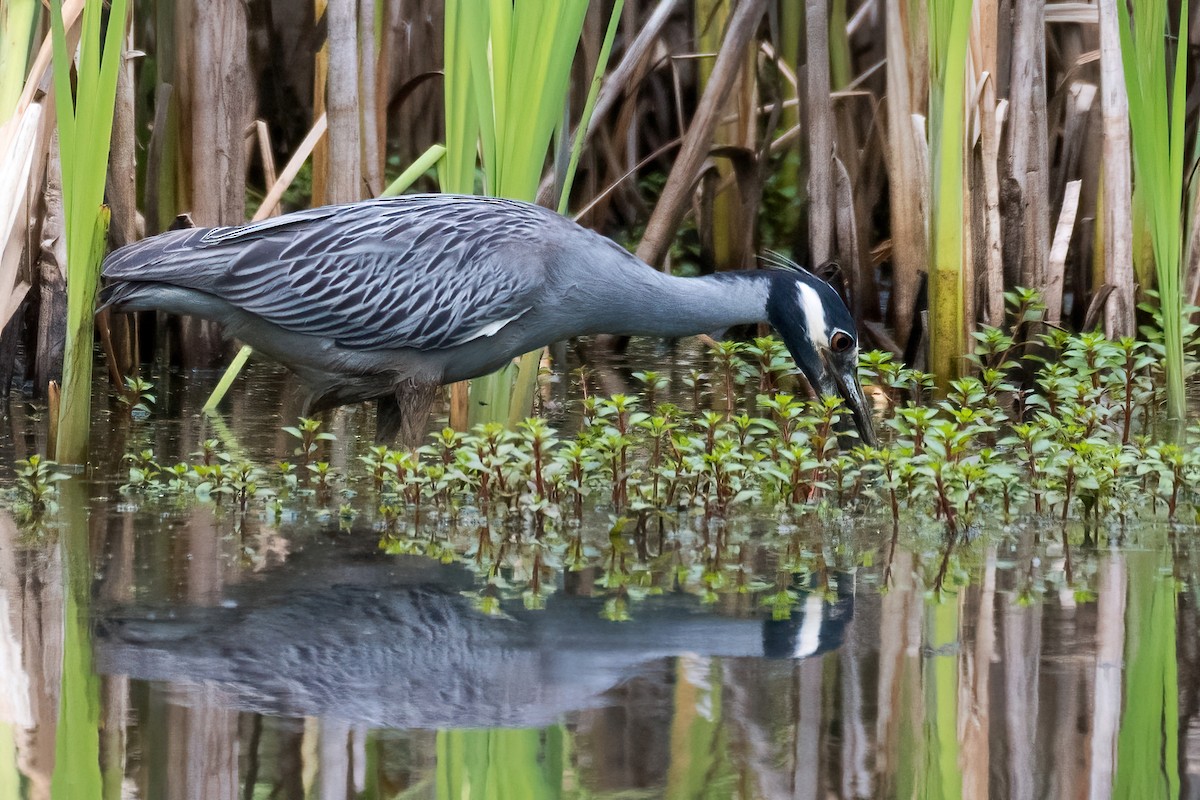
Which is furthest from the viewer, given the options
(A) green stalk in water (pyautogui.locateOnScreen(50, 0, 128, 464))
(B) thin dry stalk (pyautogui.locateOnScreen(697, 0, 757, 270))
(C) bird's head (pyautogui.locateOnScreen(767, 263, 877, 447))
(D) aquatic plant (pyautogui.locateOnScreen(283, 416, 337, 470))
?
(B) thin dry stalk (pyautogui.locateOnScreen(697, 0, 757, 270))

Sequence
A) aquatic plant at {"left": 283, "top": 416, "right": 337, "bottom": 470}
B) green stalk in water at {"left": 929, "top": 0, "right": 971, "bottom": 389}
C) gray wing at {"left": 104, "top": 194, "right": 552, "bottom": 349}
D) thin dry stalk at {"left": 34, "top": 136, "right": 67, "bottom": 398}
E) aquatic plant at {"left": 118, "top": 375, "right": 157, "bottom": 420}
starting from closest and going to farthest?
aquatic plant at {"left": 283, "top": 416, "right": 337, "bottom": 470} → gray wing at {"left": 104, "top": 194, "right": 552, "bottom": 349} → green stalk in water at {"left": 929, "top": 0, "right": 971, "bottom": 389} → thin dry stalk at {"left": 34, "top": 136, "right": 67, "bottom": 398} → aquatic plant at {"left": 118, "top": 375, "right": 157, "bottom": 420}

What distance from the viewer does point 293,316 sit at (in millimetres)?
5410

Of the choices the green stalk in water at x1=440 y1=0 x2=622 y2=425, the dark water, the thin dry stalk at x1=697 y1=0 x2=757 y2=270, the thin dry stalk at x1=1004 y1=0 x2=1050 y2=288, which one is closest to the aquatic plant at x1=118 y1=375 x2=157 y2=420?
the green stalk in water at x1=440 y1=0 x2=622 y2=425

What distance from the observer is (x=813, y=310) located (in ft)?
18.3

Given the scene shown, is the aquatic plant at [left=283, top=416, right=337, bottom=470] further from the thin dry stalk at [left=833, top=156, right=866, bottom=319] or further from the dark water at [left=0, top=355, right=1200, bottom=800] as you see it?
the thin dry stalk at [left=833, top=156, right=866, bottom=319]

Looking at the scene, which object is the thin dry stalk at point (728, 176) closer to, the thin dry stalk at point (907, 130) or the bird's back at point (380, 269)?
the thin dry stalk at point (907, 130)

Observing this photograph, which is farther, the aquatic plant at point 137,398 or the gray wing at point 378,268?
the aquatic plant at point 137,398

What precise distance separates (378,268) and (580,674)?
7.82 feet

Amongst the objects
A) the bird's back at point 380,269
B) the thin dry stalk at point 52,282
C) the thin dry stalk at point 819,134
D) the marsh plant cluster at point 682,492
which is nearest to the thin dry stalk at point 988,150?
the thin dry stalk at point 819,134

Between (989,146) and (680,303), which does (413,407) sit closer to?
(680,303)

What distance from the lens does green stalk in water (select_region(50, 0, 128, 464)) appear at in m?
5.09

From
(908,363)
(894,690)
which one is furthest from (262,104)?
(894,690)

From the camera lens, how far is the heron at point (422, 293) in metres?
5.36

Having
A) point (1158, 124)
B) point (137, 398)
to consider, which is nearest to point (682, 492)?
point (1158, 124)
